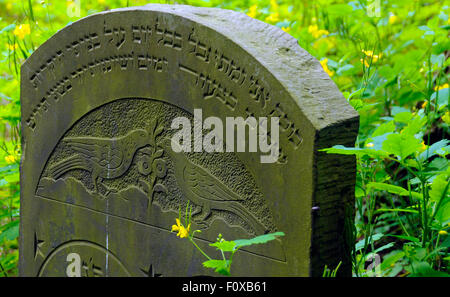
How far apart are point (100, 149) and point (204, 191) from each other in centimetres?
62

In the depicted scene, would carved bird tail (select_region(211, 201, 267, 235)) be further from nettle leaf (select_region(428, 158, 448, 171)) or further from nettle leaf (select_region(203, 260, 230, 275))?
nettle leaf (select_region(428, 158, 448, 171))

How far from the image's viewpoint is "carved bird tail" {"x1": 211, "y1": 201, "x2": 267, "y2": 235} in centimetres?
172

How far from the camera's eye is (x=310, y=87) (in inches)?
64.9

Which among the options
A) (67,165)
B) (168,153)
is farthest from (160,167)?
(67,165)

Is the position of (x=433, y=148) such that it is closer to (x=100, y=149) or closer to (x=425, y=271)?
(x=425, y=271)

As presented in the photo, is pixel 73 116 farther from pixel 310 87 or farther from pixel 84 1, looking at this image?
pixel 84 1

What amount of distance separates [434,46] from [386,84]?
0.28 metres

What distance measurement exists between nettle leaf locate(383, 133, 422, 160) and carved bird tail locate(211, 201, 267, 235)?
468mm

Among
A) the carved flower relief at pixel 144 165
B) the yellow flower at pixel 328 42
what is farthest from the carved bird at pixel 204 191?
the yellow flower at pixel 328 42

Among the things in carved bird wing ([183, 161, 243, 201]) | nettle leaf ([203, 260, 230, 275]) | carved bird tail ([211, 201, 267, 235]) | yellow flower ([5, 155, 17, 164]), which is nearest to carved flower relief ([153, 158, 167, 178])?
carved bird wing ([183, 161, 243, 201])

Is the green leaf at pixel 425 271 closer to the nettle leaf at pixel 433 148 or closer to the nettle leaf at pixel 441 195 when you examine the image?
the nettle leaf at pixel 441 195

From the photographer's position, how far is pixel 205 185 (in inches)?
74.4
